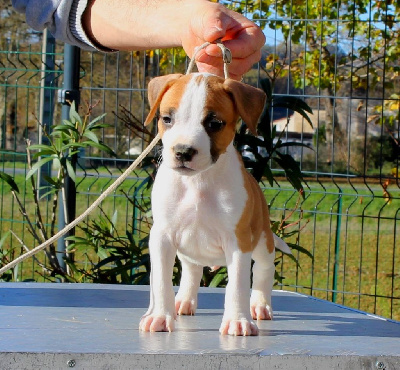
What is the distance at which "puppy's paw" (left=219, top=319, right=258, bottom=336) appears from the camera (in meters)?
2.07

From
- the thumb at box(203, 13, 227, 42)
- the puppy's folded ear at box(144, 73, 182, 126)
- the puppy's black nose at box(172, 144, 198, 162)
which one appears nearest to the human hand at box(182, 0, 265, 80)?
the thumb at box(203, 13, 227, 42)

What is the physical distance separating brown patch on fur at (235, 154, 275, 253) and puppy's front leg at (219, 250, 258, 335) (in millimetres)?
38

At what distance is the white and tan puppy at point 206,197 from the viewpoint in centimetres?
199

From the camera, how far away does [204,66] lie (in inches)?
93.3

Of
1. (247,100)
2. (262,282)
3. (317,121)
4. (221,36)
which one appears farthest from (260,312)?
(317,121)

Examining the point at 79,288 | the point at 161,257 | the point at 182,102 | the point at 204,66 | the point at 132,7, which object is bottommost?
the point at 79,288

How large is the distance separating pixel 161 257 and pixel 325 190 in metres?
3.14

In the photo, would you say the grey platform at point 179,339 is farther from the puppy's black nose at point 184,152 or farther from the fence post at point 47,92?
the fence post at point 47,92

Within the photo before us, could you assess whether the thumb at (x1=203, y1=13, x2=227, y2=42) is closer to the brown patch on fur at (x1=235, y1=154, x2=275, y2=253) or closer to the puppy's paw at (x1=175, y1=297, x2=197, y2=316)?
the brown patch on fur at (x1=235, y1=154, x2=275, y2=253)

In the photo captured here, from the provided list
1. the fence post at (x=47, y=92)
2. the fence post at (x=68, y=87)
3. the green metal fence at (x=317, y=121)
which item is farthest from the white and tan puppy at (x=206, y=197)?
the fence post at (x=47, y=92)

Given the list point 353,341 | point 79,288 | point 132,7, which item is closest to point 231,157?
point 353,341

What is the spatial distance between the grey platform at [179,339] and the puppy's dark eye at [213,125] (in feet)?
1.79

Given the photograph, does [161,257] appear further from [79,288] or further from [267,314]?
[79,288]

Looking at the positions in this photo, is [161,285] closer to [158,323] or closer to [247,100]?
[158,323]
